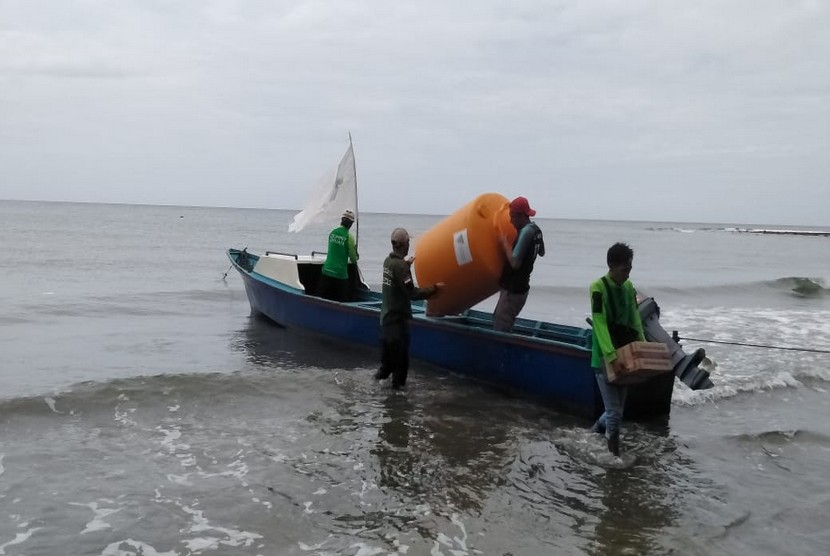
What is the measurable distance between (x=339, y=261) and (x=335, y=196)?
2.41m

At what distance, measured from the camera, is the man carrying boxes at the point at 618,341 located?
518 centimetres

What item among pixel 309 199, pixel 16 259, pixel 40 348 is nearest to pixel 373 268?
pixel 16 259

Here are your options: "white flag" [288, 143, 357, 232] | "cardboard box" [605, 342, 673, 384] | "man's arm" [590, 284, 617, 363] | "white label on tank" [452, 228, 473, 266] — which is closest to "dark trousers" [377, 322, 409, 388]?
"white label on tank" [452, 228, 473, 266]

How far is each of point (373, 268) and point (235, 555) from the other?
27.2 metres

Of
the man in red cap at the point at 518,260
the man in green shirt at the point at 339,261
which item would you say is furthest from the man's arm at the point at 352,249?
the man in red cap at the point at 518,260

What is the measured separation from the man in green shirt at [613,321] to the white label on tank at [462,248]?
6.85ft

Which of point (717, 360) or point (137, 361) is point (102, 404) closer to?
point (137, 361)

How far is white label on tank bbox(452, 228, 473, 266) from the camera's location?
734 cm

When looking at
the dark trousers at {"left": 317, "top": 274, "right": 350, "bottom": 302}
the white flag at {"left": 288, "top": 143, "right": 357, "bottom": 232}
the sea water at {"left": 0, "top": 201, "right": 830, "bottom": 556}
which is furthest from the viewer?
the white flag at {"left": 288, "top": 143, "right": 357, "bottom": 232}

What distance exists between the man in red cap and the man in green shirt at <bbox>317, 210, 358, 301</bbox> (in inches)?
138

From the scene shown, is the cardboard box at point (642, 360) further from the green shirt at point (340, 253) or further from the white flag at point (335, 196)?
the white flag at point (335, 196)

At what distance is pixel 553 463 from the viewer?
6.02m

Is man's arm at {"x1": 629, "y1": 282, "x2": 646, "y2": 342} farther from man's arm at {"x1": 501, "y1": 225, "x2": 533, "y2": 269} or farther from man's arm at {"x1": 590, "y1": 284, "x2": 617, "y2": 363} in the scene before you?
man's arm at {"x1": 501, "y1": 225, "x2": 533, "y2": 269}

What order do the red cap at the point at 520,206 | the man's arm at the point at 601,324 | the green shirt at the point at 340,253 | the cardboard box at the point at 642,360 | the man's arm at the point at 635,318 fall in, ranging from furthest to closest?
the green shirt at the point at 340,253 → the red cap at the point at 520,206 → the man's arm at the point at 635,318 → the man's arm at the point at 601,324 → the cardboard box at the point at 642,360
